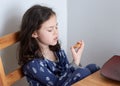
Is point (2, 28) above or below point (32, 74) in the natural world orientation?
above

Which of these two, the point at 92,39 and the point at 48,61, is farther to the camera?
the point at 92,39

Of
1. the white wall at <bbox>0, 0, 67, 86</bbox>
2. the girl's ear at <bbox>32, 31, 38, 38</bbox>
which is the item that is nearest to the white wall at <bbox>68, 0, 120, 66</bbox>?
the white wall at <bbox>0, 0, 67, 86</bbox>

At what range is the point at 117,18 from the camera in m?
1.37

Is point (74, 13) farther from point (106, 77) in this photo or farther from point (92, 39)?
point (106, 77)

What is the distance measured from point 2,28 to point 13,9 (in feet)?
0.38

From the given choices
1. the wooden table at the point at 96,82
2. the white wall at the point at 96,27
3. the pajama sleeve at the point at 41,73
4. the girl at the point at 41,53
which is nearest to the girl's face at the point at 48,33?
the girl at the point at 41,53

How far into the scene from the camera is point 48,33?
1.06m

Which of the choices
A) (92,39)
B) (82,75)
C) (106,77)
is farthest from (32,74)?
(92,39)

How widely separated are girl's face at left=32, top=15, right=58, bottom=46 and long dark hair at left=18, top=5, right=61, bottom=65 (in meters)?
0.02

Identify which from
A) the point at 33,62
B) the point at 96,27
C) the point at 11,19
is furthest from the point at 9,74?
the point at 96,27

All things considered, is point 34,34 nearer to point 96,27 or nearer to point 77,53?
point 77,53

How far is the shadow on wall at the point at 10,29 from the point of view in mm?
1167

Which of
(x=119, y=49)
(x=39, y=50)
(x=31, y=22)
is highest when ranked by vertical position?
(x=31, y=22)

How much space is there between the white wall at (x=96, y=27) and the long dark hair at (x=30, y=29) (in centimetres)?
45
